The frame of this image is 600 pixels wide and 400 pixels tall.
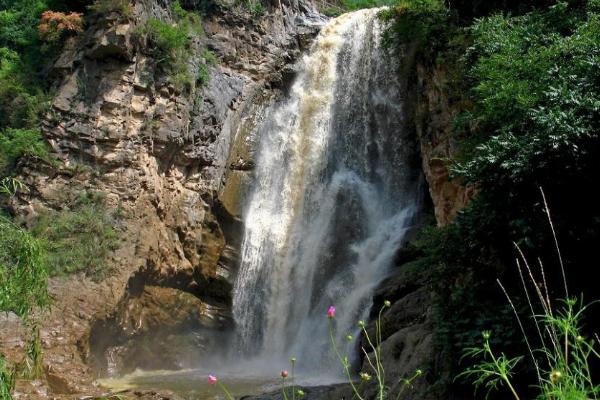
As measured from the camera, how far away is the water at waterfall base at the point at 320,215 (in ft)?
43.0

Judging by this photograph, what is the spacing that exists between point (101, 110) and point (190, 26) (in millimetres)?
4717

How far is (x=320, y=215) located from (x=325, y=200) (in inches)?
20.6

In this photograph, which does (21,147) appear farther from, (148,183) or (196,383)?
(196,383)

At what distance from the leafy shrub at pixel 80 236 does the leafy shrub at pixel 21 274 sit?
25.9 ft

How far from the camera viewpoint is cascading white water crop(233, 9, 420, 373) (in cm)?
1399

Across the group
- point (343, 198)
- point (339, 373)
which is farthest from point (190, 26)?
point (339, 373)

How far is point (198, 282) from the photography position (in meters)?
15.0

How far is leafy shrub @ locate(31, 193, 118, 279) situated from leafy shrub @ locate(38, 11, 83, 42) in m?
5.01

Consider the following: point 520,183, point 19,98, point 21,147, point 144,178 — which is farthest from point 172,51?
point 520,183

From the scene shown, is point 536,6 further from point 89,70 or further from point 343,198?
point 89,70

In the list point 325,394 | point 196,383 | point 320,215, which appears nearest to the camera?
point 325,394

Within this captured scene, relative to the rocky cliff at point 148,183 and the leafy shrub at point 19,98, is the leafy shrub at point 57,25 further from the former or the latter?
the leafy shrub at point 19,98

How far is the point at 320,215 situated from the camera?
16.0m

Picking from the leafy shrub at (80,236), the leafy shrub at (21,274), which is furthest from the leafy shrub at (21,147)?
the leafy shrub at (21,274)
